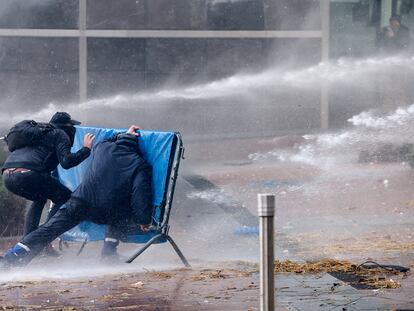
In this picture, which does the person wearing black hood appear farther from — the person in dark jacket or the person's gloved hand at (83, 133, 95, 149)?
the person in dark jacket

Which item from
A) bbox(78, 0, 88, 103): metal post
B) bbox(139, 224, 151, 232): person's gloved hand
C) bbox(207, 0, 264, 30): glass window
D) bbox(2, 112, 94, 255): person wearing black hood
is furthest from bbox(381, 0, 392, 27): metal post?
bbox(139, 224, 151, 232): person's gloved hand

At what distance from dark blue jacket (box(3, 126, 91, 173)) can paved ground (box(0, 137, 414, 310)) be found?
3.14ft

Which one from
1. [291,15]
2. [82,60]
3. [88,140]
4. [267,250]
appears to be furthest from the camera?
[291,15]

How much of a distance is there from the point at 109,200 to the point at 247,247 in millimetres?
1856

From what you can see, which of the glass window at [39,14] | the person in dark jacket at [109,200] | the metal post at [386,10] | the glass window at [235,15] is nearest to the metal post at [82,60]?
the glass window at [39,14]

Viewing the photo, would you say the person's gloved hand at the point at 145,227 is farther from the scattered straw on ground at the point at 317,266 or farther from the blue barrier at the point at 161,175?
the scattered straw on ground at the point at 317,266

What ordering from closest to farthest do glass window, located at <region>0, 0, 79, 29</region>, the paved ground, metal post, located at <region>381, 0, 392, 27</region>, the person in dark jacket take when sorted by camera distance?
the paved ground < the person in dark jacket < glass window, located at <region>0, 0, 79, 29</region> < metal post, located at <region>381, 0, 392, 27</region>

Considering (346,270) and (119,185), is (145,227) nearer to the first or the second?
(119,185)

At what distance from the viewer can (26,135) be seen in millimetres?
9047

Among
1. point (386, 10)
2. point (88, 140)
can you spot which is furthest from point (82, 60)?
point (88, 140)

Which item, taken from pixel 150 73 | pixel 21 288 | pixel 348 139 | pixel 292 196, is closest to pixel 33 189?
pixel 21 288

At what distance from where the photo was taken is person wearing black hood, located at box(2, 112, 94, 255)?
29.2 ft

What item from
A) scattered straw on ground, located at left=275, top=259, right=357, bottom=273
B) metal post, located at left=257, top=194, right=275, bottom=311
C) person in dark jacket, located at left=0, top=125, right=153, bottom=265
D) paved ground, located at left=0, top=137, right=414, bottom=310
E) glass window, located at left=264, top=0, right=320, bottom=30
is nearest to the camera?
metal post, located at left=257, top=194, right=275, bottom=311

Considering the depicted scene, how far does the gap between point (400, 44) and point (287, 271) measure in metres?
13.7
